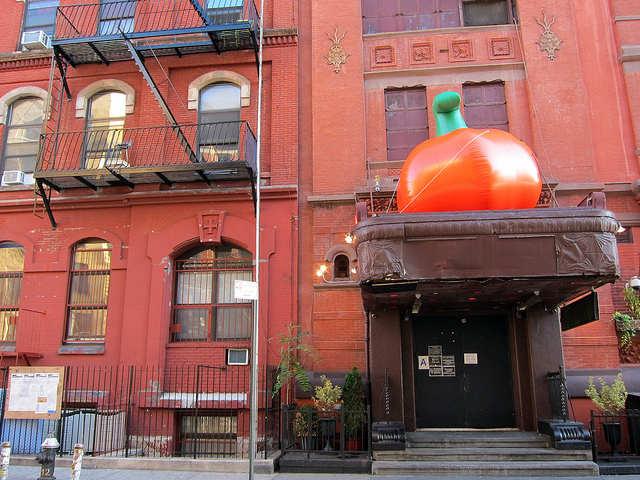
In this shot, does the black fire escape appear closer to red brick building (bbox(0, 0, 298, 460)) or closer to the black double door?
red brick building (bbox(0, 0, 298, 460))

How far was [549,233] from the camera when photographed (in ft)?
26.5

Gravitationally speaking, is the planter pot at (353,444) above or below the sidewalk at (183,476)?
above

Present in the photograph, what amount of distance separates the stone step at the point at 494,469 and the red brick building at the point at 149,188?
3.95 m

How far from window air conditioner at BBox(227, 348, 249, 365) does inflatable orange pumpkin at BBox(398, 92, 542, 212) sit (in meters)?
5.57

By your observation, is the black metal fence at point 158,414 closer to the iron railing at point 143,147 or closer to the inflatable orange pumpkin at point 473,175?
the iron railing at point 143,147

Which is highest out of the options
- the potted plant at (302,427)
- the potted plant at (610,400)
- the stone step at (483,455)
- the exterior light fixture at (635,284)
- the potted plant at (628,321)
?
the exterior light fixture at (635,284)

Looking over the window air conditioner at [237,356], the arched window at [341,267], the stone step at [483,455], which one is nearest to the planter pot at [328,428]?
the stone step at [483,455]

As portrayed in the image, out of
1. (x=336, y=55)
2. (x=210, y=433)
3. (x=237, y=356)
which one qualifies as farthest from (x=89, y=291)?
(x=336, y=55)

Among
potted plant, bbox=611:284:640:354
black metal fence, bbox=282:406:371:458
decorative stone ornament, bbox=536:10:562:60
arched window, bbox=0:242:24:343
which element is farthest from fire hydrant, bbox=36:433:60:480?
decorative stone ornament, bbox=536:10:562:60

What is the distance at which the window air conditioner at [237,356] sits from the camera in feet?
40.7

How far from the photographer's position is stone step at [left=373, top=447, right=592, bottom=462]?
376 inches

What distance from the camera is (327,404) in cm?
1073

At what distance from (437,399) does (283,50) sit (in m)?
9.53

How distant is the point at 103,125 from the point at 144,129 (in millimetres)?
1504
